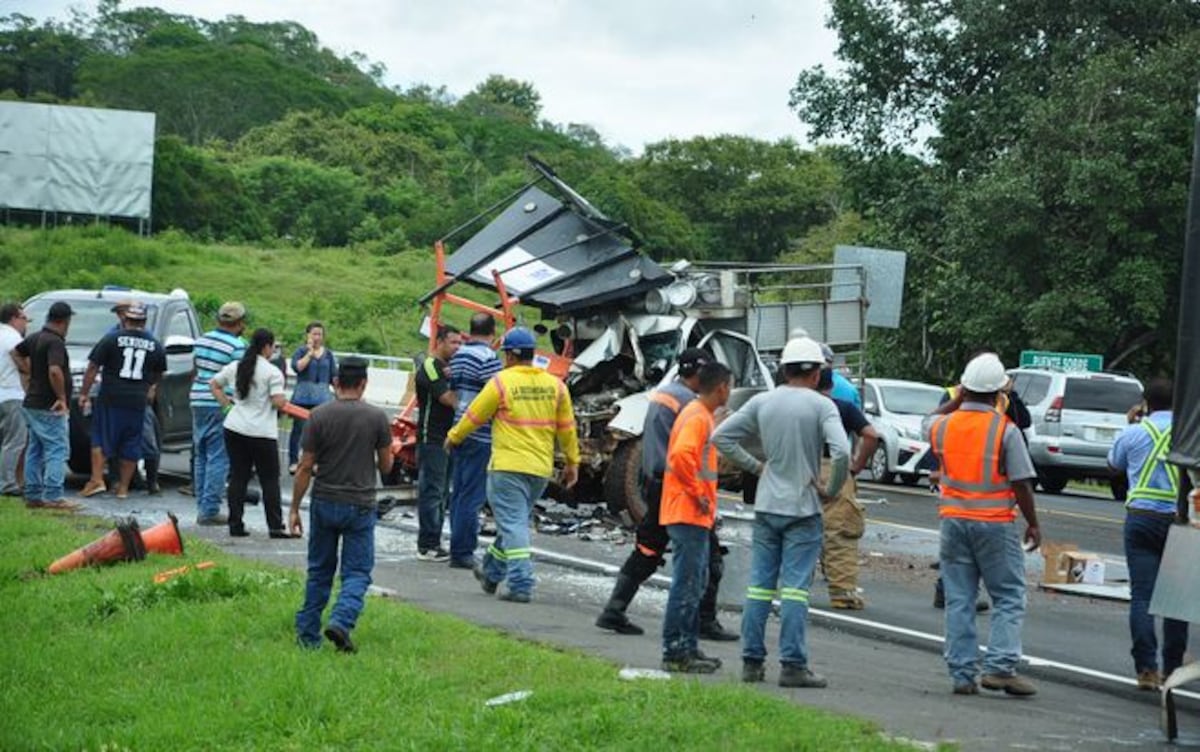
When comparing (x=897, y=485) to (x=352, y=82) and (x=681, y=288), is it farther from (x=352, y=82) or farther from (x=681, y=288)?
(x=352, y=82)

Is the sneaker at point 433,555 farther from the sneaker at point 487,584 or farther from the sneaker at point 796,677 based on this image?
the sneaker at point 796,677

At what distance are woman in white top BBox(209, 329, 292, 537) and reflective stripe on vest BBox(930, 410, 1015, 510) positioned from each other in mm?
6807

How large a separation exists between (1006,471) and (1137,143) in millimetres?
25839

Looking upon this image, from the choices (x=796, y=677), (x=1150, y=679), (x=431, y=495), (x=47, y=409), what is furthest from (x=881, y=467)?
(x=796, y=677)

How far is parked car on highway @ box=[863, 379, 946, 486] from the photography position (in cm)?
2731

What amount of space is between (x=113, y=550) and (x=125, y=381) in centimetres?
440

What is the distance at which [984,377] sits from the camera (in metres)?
10.2

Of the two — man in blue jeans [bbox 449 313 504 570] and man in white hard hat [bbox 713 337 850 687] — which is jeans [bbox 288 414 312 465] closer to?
man in blue jeans [bbox 449 313 504 570]

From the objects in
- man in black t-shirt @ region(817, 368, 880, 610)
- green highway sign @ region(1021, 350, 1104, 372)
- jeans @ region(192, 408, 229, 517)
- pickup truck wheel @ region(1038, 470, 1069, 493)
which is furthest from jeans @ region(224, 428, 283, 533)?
green highway sign @ region(1021, 350, 1104, 372)

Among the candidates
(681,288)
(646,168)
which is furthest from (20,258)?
(681,288)

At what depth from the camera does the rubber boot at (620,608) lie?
11023 millimetres

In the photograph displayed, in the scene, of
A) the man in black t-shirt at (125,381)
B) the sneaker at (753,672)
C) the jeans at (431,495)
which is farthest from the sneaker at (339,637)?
the man in black t-shirt at (125,381)

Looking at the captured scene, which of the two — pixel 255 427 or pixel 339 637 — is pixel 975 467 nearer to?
pixel 339 637

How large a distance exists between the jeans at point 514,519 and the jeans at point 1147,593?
3.92 meters
